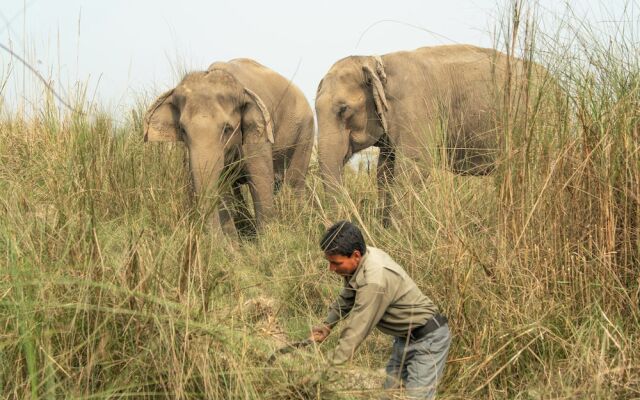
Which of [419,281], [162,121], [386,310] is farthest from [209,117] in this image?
[386,310]

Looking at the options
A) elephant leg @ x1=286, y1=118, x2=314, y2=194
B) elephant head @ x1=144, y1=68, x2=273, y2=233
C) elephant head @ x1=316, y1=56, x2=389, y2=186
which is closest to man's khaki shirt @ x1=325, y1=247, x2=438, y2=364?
elephant head @ x1=144, y1=68, x2=273, y2=233

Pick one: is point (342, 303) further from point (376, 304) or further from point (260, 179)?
point (260, 179)

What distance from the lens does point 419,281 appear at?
5102mm

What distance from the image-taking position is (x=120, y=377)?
3520mm

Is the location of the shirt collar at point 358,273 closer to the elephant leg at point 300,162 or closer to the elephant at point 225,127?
the elephant at point 225,127

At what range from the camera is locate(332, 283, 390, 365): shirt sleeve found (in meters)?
4.10

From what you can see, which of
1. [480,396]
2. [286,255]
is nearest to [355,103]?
[286,255]

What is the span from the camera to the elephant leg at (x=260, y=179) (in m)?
8.96

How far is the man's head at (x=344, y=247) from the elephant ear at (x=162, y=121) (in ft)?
14.7

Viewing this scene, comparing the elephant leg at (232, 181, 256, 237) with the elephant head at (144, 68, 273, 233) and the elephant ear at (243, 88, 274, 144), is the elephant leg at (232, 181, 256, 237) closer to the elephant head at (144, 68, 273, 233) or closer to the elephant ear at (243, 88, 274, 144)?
the elephant head at (144, 68, 273, 233)

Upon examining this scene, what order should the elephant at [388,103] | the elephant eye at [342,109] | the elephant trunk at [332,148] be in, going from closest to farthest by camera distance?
the elephant trunk at [332,148]
the elephant at [388,103]
the elephant eye at [342,109]

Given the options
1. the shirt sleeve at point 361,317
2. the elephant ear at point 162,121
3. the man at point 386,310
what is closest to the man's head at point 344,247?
the man at point 386,310

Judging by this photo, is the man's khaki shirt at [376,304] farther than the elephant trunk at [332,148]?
No

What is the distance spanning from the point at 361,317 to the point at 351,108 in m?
5.50
